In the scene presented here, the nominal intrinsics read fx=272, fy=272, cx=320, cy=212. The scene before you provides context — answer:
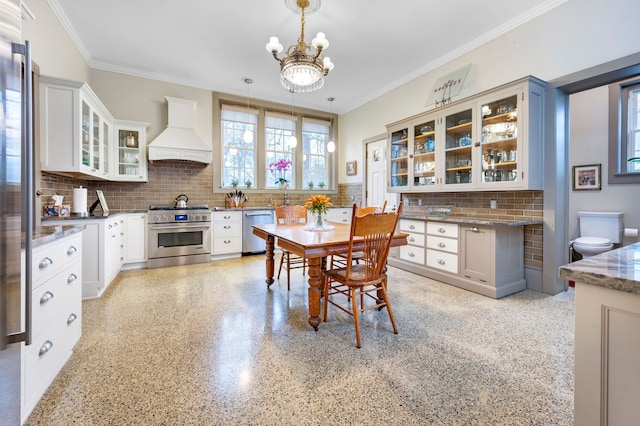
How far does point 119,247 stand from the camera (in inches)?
150

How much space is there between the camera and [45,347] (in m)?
1.52

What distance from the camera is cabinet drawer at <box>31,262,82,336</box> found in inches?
56.5

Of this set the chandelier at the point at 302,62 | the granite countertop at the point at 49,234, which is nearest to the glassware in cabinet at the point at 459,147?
the chandelier at the point at 302,62

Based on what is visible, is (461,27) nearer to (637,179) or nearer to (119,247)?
(637,179)

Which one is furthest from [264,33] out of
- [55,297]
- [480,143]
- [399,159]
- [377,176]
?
[55,297]

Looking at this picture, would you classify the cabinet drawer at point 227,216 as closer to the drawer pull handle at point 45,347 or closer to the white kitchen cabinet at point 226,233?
the white kitchen cabinet at point 226,233

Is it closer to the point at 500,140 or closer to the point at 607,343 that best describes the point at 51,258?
the point at 607,343

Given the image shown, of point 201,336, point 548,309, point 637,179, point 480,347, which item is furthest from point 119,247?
point 637,179

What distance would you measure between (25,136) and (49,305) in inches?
42.8

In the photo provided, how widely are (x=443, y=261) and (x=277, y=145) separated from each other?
4.15 meters

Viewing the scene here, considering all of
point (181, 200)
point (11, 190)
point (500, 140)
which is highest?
point (500, 140)

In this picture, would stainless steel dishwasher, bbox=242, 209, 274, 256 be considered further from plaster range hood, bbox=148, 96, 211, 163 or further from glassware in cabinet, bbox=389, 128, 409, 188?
glassware in cabinet, bbox=389, 128, 409, 188

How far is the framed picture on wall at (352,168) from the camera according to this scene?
6.16 metres

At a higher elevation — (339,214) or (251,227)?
(339,214)
